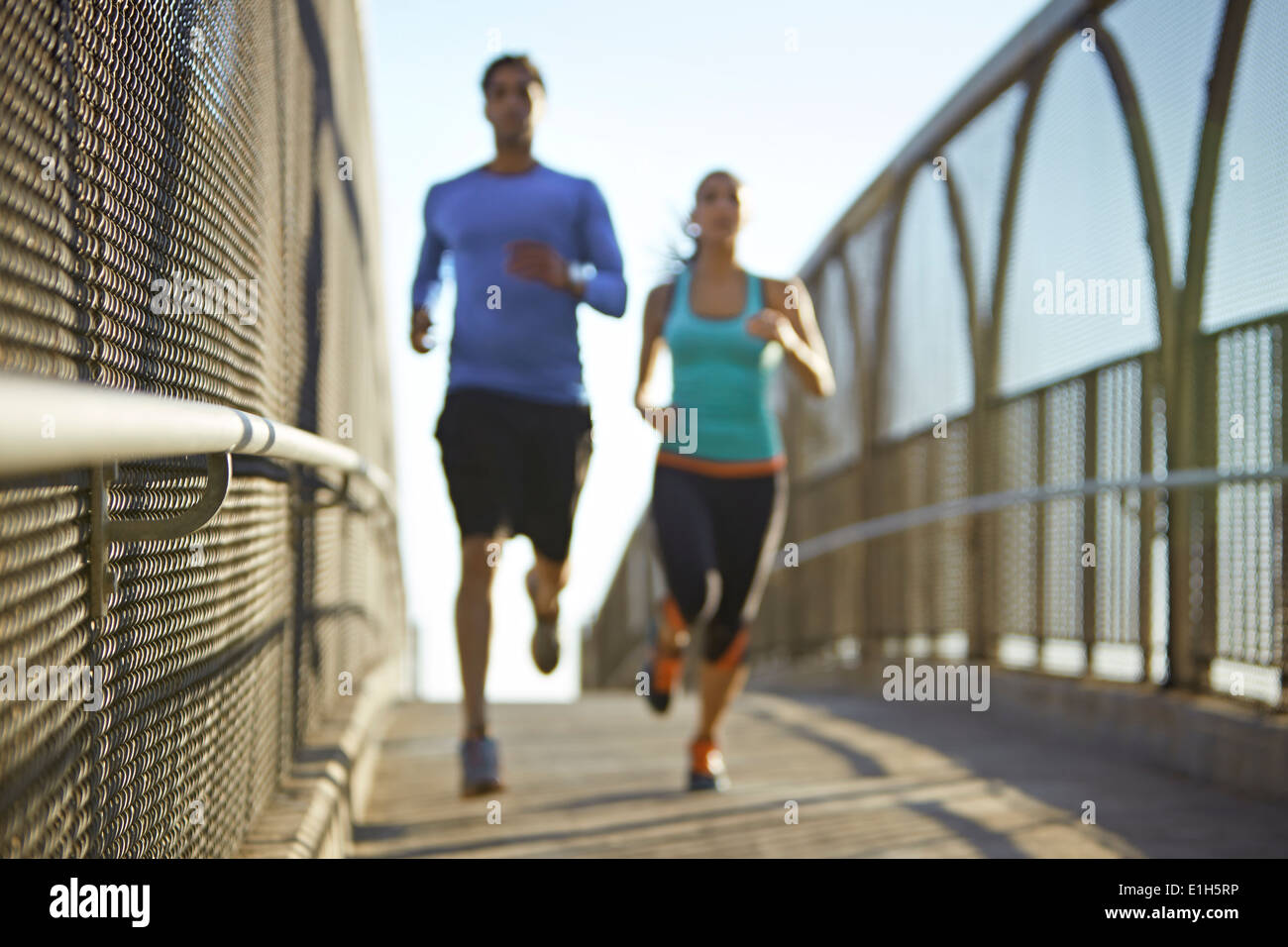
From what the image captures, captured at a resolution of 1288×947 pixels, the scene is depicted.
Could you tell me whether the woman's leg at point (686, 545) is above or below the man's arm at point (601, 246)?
below

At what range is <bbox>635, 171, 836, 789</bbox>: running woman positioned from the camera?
204 inches

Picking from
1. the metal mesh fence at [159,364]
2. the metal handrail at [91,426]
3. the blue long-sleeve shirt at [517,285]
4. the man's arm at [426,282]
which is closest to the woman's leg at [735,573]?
the blue long-sleeve shirt at [517,285]

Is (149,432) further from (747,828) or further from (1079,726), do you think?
(1079,726)

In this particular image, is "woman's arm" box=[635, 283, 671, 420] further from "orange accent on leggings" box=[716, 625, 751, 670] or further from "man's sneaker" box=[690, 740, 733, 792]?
"man's sneaker" box=[690, 740, 733, 792]

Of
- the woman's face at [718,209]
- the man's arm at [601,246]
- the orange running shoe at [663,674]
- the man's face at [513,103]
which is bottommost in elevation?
the orange running shoe at [663,674]

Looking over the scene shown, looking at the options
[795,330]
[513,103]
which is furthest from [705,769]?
[513,103]

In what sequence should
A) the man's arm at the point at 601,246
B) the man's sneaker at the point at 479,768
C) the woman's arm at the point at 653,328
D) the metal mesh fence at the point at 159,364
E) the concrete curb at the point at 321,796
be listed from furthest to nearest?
the woman's arm at the point at 653,328
the man's arm at the point at 601,246
the man's sneaker at the point at 479,768
the concrete curb at the point at 321,796
the metal mesh fence at the point at 159,364

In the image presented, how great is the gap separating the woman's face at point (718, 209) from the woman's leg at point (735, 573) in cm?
85

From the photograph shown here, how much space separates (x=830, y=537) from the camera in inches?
400

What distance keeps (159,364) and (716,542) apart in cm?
309

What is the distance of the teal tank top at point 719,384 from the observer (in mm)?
5207

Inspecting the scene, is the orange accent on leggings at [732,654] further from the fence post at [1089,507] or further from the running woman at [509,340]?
the fence post at [1089,507]

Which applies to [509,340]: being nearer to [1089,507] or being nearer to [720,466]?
[720,466]
